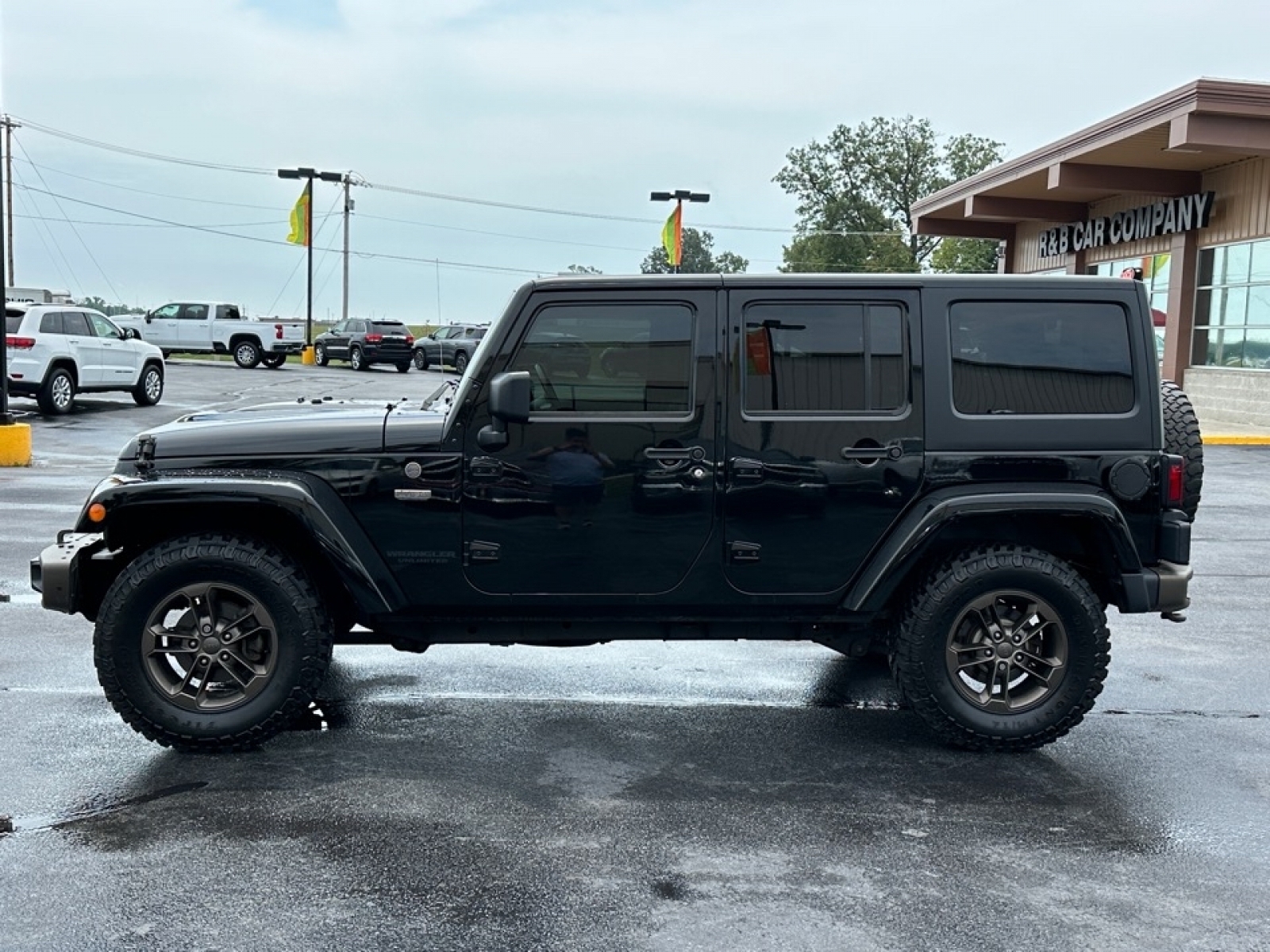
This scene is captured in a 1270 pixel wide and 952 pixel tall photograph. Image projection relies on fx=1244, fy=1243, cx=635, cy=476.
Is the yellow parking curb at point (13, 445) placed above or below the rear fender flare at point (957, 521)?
below

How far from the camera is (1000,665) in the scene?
5172mm

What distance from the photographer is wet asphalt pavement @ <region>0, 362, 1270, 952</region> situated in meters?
3.61

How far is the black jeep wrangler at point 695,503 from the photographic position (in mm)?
4953

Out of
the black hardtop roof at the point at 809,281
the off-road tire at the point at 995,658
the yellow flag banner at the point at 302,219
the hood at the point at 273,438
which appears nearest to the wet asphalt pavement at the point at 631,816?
the off-road tire at the point at 995,658

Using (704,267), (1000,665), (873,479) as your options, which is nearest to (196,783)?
(873,479)

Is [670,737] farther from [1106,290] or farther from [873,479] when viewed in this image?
[1106,290]

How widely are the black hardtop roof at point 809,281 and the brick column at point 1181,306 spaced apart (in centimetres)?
2099

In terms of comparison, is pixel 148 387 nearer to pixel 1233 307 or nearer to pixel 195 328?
pixel 195 328

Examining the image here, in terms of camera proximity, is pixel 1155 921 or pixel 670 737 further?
pixel 670 737

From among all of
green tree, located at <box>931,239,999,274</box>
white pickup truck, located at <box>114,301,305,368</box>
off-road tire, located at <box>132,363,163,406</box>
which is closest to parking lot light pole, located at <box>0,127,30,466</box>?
off-road tire, located at <box>132,363,163,406</box>

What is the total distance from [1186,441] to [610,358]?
257 cm

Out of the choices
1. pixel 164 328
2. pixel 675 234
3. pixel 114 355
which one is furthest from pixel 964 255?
pixel 114 355

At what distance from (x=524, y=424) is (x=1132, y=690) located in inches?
134

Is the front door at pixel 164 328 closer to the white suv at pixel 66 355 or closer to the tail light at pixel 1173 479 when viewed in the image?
the white suv at pixel 66 355
